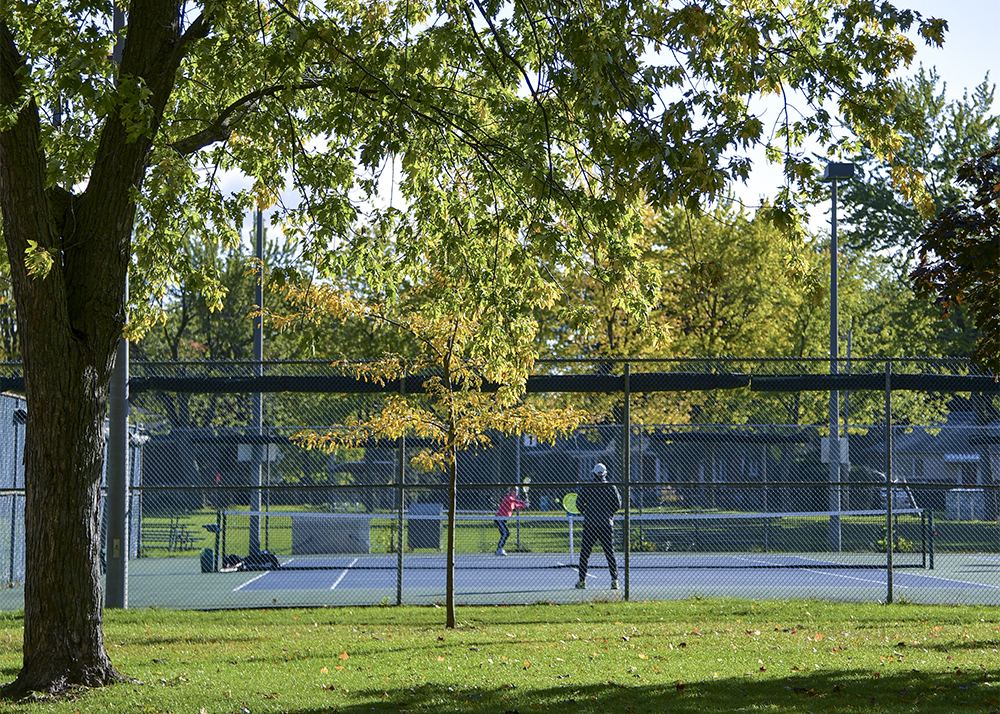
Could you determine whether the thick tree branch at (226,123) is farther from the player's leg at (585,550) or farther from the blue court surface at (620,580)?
the player's leg at (585,550)

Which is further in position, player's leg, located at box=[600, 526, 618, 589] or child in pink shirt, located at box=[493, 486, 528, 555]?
child in pink shirt, located at box=[493, 486, 528, 555]

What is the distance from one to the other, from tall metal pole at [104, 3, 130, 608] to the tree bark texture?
4.85m

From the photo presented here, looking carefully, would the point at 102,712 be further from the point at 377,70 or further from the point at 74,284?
the point at 377,70

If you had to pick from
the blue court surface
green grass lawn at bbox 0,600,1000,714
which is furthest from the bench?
green grass lawn at bbox 0,600,1000,714

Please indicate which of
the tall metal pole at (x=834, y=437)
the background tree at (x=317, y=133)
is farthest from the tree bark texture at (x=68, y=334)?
the tall metal pole at (x=834, y=437)

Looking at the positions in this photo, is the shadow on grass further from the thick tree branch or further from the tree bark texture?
the thick tree branch

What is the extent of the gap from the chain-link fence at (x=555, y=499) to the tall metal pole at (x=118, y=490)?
0.51 m

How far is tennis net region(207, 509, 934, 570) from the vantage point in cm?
1845

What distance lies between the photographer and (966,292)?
322 inches

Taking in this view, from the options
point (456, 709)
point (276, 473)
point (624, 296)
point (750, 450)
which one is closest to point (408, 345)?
point (276, 473)

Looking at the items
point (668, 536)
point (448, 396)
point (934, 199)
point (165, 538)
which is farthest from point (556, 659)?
point (934, 199)

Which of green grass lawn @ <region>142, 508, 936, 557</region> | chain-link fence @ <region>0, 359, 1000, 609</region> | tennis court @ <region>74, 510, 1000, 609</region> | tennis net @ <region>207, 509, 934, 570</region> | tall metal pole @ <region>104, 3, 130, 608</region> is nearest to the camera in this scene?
tall metal pole @ <region>104, 3, 130, 608</region>

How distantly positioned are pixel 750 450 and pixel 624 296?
19082 mm

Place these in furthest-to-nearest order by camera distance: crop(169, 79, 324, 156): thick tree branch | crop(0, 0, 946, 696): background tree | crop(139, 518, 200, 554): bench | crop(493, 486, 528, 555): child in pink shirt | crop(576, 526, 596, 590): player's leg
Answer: crop(139, 518, 200, 554): bench
crop(493, 486, 528, 555): child in pink shirt
crop(576, 526, 596, 590): player's leg
crop(169, 79, 324, 156): thick tree branch
crop(0, 0, 946, 696): background tree
